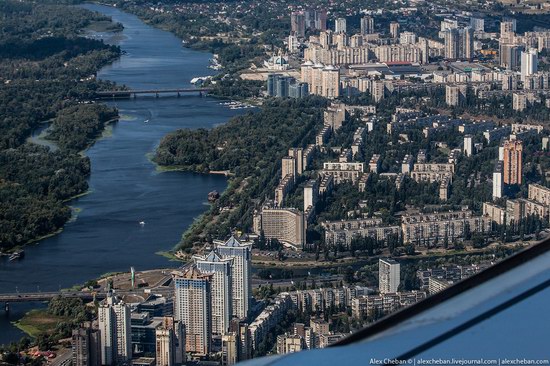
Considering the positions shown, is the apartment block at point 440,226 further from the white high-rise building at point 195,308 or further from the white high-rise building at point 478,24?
the white high-rise building at point 478,24

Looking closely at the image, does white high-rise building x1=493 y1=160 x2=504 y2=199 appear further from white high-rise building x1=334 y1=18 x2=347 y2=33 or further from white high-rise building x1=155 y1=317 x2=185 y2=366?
white high-rise building x1=334 y1=18 x2=347 y2=33

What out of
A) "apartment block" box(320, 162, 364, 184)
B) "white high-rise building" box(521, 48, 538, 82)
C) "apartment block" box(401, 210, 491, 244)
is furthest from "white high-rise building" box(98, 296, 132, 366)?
"white high-rise building" box(521, 48, 538, 82)

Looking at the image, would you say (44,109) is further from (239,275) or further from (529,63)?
(239,275)

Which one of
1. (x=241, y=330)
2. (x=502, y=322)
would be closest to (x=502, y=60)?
(x=241, y=330)

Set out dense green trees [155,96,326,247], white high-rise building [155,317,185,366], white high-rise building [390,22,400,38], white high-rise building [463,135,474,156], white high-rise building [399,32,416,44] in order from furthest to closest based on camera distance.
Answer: white high-rise building [390,22,400,38] < white high-rise building [399,32,416,44] < white high-rise building [463,135,474,156] < dense green trees [155,96,326,247] < white high-rise building [155,317,185,366]

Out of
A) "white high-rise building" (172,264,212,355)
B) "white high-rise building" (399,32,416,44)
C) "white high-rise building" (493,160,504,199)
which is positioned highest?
"white high-rise building" (399,32,416,44)

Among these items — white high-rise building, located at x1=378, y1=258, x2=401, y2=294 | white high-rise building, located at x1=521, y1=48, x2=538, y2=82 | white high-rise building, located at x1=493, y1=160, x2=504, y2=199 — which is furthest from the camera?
white high-rise building, located at x1=521, y1=48, x2=538, y2=82
